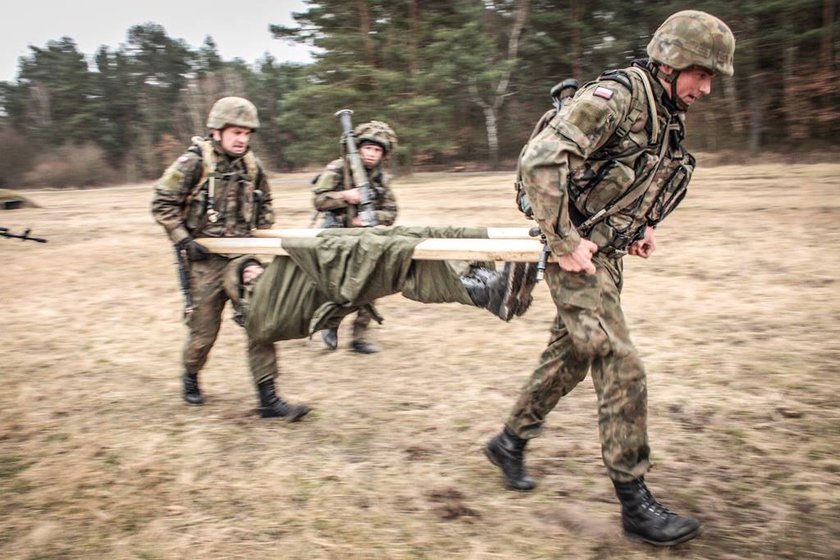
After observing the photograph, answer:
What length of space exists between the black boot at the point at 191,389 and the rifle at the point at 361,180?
2089mm

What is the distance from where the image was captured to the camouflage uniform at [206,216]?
185 inches

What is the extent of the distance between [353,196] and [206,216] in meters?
1.74

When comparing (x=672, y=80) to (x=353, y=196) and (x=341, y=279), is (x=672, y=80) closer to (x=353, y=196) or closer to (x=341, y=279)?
(x=341, y=279)

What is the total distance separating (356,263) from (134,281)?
758 centimetres

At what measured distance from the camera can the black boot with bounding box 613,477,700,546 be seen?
304cm

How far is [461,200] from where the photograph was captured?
18250mm

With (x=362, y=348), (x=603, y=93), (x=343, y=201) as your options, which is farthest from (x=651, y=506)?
(x=343, y=201)

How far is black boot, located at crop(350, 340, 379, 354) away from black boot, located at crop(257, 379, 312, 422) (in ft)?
5.39

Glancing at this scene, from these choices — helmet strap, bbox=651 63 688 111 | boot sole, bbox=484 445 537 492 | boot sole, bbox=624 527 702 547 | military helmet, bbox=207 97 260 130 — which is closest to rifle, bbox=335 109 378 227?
military helmet, bbox=207 97 260 130

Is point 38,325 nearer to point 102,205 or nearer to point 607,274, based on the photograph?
point 607,274

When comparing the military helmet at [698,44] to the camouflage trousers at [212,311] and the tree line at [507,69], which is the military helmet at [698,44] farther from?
the tree line at [507,69]

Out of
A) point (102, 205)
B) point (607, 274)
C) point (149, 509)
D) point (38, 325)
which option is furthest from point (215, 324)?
point (102, 205)

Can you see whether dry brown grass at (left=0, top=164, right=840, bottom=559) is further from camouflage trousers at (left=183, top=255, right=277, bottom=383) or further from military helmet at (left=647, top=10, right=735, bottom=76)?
military helmet at (left=647, top=10, right=735, bottom=76)

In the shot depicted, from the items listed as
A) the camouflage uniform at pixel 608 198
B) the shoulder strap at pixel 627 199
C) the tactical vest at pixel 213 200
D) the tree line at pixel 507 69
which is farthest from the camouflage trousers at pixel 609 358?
the tree line at pixel 507 69
